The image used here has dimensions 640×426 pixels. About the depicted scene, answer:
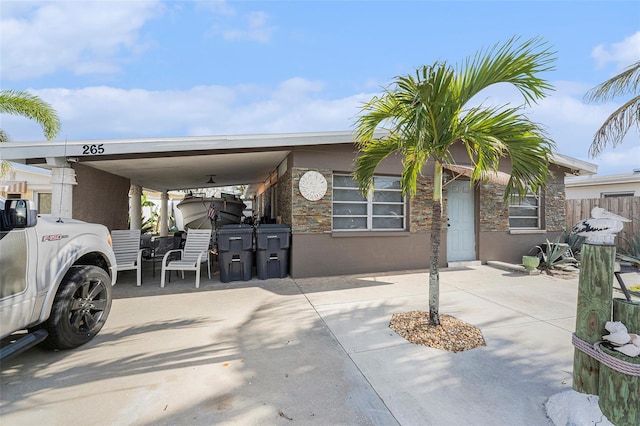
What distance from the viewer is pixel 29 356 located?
10.9ft

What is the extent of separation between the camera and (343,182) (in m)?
7.59

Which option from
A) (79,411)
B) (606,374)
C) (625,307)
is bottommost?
(79,411)

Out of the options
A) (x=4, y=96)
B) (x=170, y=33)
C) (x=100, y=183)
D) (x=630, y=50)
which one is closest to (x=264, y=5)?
(x=170, y=33)

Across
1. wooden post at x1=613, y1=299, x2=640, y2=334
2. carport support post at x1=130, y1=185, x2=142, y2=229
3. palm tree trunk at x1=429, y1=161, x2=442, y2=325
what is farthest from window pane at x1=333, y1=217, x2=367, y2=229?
carport support post at x1=130, y1=185, x2=142, y2=229

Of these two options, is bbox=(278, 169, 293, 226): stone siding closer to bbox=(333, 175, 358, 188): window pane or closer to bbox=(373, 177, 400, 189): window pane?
bbox=(333, 175, 358, 188): window pane

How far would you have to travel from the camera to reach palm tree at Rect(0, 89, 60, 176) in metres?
9.30

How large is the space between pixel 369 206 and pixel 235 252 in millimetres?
3600

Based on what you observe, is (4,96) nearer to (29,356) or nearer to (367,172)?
(29,356)

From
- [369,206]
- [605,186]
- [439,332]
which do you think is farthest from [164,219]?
[605,186]

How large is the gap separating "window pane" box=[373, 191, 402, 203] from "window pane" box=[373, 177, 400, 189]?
0.46 ft

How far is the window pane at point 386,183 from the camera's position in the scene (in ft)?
25.9

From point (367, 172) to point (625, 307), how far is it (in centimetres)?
336

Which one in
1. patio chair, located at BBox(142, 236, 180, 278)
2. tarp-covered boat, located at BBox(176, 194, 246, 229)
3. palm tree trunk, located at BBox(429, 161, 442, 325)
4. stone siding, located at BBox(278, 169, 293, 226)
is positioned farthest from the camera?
tarp-covered boat, located at BBox(176, 194, 246, 229)

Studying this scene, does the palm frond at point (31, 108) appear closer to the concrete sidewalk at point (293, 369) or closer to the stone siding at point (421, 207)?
the concrete sidewalk at point (293, 369)
